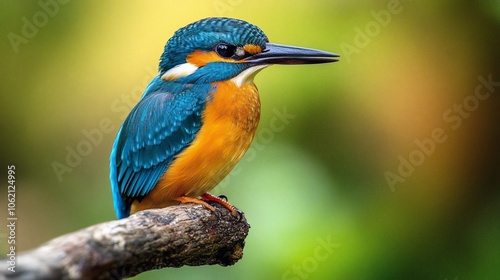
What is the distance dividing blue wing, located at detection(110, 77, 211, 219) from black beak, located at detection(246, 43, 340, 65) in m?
0.26

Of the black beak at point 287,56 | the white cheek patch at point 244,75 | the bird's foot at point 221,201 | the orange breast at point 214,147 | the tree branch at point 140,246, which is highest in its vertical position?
the black beak at point 287,56

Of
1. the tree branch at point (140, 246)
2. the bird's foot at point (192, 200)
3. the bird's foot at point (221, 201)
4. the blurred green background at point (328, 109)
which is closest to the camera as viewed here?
the tree branch at point (140, 246)

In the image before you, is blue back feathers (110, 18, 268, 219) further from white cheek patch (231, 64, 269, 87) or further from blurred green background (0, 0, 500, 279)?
blurred green background (0, 0, 500, 279)

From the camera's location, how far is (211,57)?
311 centimetres

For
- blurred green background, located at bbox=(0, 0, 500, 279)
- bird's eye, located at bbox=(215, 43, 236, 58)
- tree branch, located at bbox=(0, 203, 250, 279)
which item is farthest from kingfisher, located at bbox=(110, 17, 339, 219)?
blurred green background, located at bbox=(0, 0, 500, 279)

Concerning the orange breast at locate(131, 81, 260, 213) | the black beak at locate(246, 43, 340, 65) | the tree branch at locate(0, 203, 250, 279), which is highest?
the black beak at locate(246, 43, 340, 65)

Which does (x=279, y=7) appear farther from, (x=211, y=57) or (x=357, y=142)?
(x=211, y=57)

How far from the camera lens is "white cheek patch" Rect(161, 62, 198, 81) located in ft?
10.3

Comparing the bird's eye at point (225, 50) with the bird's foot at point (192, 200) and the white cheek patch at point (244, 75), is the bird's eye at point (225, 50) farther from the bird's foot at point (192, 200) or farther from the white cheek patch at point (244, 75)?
the bird's foot at point (192, 200)

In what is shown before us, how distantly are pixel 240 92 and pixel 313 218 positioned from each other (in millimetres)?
1295

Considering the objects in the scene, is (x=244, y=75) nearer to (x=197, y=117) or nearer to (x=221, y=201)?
(x=197, y=117)

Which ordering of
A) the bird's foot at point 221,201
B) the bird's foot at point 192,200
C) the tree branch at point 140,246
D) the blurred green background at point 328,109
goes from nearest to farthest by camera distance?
the tree branch at point 140,246 → the bird's foot at point 192,200 → the bird's foot at point 221,201 → the blurred green background at point 328,109

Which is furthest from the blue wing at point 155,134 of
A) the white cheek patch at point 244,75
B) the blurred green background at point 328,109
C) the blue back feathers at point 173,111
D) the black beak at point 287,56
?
the blurred green background at point 328,109

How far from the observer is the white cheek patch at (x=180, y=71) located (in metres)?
3.15
